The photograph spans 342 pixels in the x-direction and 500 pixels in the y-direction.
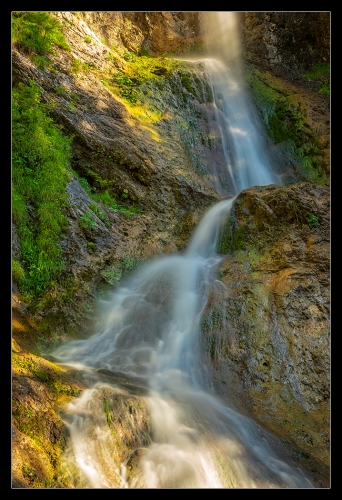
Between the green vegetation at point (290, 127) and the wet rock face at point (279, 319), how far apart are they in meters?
4.86

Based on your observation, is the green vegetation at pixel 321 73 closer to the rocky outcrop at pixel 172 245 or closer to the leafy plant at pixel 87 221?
the rocky outcrop at pixel 172 245

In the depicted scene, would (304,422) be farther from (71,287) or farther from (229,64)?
(229,64)

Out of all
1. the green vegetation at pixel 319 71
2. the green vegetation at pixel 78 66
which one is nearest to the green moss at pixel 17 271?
the green vegetation at pixel 78 66

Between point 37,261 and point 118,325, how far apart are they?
175 cm

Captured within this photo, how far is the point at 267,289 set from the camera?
6.25 meters

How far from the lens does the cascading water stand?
339 centimetres

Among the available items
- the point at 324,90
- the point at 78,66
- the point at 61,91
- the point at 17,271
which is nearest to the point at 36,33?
the point at 78,66

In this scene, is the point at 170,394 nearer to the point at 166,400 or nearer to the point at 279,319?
the point at 166,400

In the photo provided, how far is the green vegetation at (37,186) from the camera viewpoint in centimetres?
607

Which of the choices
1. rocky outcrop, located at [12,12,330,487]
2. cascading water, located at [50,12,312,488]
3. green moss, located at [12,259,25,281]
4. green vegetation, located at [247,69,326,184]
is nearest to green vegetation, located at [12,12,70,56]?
rocky outcrop, located at [12,12,330,487]

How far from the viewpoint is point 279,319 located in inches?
230

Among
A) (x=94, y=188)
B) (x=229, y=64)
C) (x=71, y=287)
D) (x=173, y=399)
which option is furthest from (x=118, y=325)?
(x=229, y=64)

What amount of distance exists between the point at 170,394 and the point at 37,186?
4.46m

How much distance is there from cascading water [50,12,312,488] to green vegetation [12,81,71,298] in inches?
54.2
